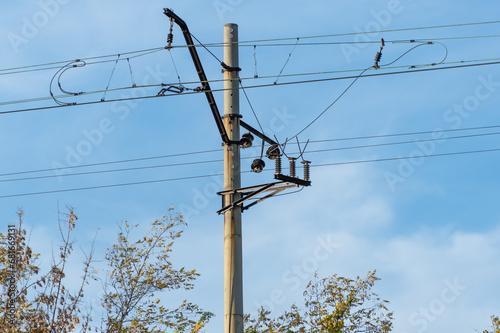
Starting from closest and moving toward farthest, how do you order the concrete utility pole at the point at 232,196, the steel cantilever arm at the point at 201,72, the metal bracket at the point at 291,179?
the concrete utility pole at the point at 232,196 < the metal bracket at the point at 291,179 < the steel cantilever arm at the point at 201,72

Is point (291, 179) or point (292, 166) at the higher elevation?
point (292, 166)

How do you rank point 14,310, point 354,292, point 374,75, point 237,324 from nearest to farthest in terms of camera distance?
point 237,324
point 374,75
point 14,310
point 354,292

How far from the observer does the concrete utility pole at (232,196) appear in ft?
46.0

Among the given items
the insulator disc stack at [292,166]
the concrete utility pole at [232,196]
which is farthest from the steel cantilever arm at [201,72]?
the insulator disc stack at [292,166]

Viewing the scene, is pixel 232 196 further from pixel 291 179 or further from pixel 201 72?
pixel 201 72

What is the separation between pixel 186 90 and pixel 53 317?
4.78 meters

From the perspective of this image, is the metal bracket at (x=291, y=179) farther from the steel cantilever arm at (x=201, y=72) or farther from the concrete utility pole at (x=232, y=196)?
the steel cantilever arm at (x=201, y=72)

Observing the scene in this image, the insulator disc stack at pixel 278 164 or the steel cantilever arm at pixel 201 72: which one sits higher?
the steel cantilever arm at pixel 201 72

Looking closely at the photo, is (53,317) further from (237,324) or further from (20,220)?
(237,324)

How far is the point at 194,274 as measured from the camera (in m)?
19.1

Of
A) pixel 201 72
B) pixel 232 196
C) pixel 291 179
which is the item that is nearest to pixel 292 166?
pixel 291 179

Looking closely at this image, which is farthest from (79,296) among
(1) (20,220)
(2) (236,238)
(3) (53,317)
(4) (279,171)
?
(4) (279,171)

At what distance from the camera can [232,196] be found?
14711 mm

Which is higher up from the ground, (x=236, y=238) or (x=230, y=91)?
(x=230, y=91)
